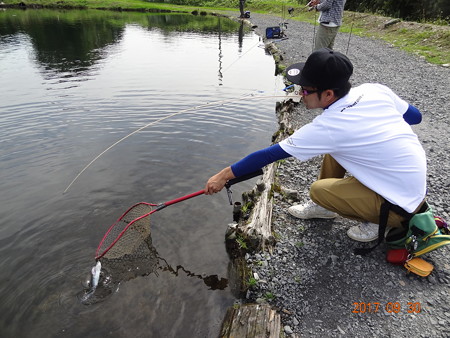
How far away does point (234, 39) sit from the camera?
32719 millimetres

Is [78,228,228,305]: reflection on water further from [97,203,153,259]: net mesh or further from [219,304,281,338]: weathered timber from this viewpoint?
[219,304,281,338]: weathered timber

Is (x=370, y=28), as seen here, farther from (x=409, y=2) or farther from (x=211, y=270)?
→ (x=211, y=270)

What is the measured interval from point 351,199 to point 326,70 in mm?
1759

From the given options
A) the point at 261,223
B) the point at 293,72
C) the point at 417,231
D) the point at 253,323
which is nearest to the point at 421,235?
the point at 417,231

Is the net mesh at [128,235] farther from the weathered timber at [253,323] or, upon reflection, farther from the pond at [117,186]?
the weathered timber at [253,323]

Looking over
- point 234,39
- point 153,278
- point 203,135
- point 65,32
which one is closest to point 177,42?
point 234,39

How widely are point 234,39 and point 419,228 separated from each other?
3303 centimetres

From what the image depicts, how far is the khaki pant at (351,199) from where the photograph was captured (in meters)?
3.80

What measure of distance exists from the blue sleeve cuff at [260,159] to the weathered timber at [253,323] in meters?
1.73

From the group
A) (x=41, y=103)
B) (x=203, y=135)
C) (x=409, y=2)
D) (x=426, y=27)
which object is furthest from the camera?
(x=409, y=2)

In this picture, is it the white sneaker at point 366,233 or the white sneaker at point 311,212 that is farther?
the white sneaker at point 311,212

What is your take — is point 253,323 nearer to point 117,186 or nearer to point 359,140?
point 359,140

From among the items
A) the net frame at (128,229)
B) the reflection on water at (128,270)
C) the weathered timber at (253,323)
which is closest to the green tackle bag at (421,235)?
the weathered timber at (253,323)
